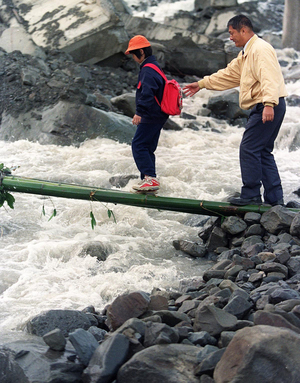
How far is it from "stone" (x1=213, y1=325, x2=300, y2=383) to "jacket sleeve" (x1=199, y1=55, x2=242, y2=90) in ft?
10.6

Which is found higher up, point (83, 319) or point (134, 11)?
point (134, 11)

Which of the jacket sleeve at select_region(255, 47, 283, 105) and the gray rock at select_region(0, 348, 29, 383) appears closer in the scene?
the gray rock at select_region(0, 348, 29, 383)

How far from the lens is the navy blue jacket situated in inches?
208

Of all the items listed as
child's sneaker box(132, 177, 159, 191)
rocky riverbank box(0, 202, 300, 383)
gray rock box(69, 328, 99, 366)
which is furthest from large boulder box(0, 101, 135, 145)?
gray rock box(69, 328, 99, 366)

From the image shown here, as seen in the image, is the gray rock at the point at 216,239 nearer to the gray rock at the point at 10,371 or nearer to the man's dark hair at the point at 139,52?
the man's dark hair at the point at 139,52

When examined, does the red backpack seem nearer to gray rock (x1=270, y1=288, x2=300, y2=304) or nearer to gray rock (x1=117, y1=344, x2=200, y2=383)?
gray rock (x1=270, y1=288, x2=300, y2=304)

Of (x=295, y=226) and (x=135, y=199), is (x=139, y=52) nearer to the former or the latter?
(x=135, y=199)

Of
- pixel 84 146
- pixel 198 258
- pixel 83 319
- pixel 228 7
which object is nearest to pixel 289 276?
pixel 198 258

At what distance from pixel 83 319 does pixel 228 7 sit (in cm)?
2194

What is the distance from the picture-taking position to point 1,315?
13.4ft

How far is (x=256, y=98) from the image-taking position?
5004 mm

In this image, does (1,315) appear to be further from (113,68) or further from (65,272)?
(113,68)

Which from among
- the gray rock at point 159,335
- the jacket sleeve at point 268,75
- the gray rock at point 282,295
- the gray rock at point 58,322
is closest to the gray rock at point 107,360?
the gray rock at point 159,335

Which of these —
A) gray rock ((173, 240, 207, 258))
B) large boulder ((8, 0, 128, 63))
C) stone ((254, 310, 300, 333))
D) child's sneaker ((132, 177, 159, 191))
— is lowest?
gray rock ((173, 240, 207, 258))
